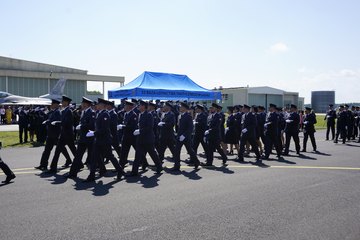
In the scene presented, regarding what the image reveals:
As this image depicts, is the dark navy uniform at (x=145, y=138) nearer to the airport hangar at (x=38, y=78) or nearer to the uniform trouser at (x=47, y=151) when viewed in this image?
the uniform trouser at (x=47, y=151)

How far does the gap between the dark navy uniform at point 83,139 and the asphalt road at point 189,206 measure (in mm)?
423

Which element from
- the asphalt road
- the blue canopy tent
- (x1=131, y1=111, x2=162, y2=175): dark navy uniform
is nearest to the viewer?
the asphalt road

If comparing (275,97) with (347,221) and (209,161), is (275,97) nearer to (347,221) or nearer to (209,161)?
(209,161)

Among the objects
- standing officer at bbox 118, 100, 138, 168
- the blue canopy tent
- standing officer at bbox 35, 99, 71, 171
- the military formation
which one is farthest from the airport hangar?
standing officer at bbox 118, 100, 138, 168

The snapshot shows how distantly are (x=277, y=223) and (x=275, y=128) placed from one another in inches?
281

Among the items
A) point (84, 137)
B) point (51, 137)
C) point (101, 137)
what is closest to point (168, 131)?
point (101, 137)

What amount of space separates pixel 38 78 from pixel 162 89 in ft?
137

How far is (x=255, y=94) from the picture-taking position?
57281 millimetres

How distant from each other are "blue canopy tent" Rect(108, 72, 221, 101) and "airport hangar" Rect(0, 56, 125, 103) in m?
38.2

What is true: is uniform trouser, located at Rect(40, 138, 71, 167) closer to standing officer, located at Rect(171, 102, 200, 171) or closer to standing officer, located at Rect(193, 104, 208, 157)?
standing officer, located at Rect(171, 102, 200, 171)

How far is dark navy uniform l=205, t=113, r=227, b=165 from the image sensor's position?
10.1 meters

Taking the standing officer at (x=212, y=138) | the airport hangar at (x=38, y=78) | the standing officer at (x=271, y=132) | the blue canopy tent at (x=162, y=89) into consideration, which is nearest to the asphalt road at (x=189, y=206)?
the standing officer at (x=212, y=138)

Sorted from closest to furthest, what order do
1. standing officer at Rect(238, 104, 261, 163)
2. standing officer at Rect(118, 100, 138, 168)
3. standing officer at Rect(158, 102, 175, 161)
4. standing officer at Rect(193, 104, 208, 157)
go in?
standing officer at Rect(118, 100, 138, 168)
standing officer at Rect(158, 102, 175, 161)
standing officer at Rect(193, 104, 208, 157)
standing officer at Rect(238, 104, 261, 163)

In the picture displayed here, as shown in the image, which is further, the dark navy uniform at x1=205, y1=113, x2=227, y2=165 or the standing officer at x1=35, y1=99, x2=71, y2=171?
the dark navy uniform at x1=205, y1=113, x2=227, y2=165
